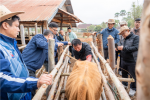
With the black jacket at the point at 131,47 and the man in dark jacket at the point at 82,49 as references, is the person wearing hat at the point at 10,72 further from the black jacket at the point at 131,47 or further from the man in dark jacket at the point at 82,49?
the black jacket at the point at 131,47

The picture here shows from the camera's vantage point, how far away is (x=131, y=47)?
285 cm

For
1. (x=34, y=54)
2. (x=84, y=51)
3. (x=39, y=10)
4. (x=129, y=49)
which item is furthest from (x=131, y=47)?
(x=39, y=10)

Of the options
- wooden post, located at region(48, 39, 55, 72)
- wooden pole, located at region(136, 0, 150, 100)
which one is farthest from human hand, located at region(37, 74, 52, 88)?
wooden post, located at region(48, 39, 55, 72)

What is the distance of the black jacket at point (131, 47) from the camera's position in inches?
111

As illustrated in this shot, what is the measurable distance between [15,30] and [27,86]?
28.6 inches

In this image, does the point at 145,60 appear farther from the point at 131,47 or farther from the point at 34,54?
the point at 131,47

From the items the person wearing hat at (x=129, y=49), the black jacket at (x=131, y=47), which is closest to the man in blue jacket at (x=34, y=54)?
the person wearing hat at (x=129, y=49)

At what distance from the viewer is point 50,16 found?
4457mm

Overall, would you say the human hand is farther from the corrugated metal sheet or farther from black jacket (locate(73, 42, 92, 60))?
the corrugated metal sheet

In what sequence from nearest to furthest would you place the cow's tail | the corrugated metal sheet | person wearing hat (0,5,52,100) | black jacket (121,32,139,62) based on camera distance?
person wearing hat (0,5,52,100)
the cow's tail
black jacket (121,32,139,62)
the corrugated metal sheet

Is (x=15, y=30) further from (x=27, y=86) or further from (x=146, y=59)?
(x=146, y=59)

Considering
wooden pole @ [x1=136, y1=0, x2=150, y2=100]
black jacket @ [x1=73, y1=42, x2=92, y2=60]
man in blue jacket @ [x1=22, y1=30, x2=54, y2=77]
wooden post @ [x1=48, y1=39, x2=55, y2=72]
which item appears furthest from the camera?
black jacket @ [x1=73, y1=42, x2=92, y2=60]

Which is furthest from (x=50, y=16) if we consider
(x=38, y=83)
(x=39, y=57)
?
(x=38, y=83)

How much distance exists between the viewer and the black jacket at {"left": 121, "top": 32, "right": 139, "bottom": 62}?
9.29 ft
